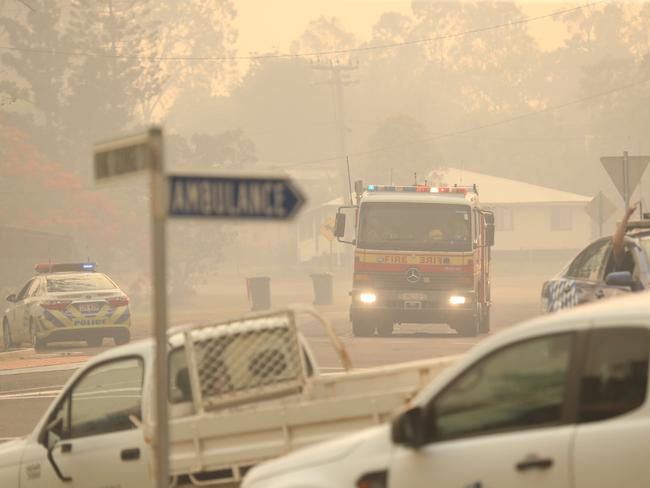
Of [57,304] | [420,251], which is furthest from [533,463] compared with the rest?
[57,304]

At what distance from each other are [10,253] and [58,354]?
69.0 feet

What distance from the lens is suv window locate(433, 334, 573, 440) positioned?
6.13 metres

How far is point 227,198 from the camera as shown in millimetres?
6273

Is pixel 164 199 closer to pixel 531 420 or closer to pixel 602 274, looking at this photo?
pixel 531 420

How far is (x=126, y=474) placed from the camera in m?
8.86

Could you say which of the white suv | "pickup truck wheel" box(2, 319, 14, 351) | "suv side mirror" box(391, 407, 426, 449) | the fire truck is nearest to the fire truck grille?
the fire truck

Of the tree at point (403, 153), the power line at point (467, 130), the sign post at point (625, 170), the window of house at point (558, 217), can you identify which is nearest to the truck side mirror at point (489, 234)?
the sign post at point (625, 170)

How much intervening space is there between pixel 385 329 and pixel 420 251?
239 centimetres

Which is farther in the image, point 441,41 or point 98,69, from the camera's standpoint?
point 441,41

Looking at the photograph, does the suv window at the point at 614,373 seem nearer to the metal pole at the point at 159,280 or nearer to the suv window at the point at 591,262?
the metal pole at the point at 159,280

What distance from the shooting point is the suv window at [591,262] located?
14734mm

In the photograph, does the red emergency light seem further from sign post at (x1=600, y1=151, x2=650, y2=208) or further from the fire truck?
sign post at (x1=600, y1=151, x2=650, y2=208)

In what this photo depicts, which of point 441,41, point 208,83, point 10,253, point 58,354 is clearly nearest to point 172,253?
point 10,253

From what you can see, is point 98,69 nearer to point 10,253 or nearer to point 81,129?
point 81,129
